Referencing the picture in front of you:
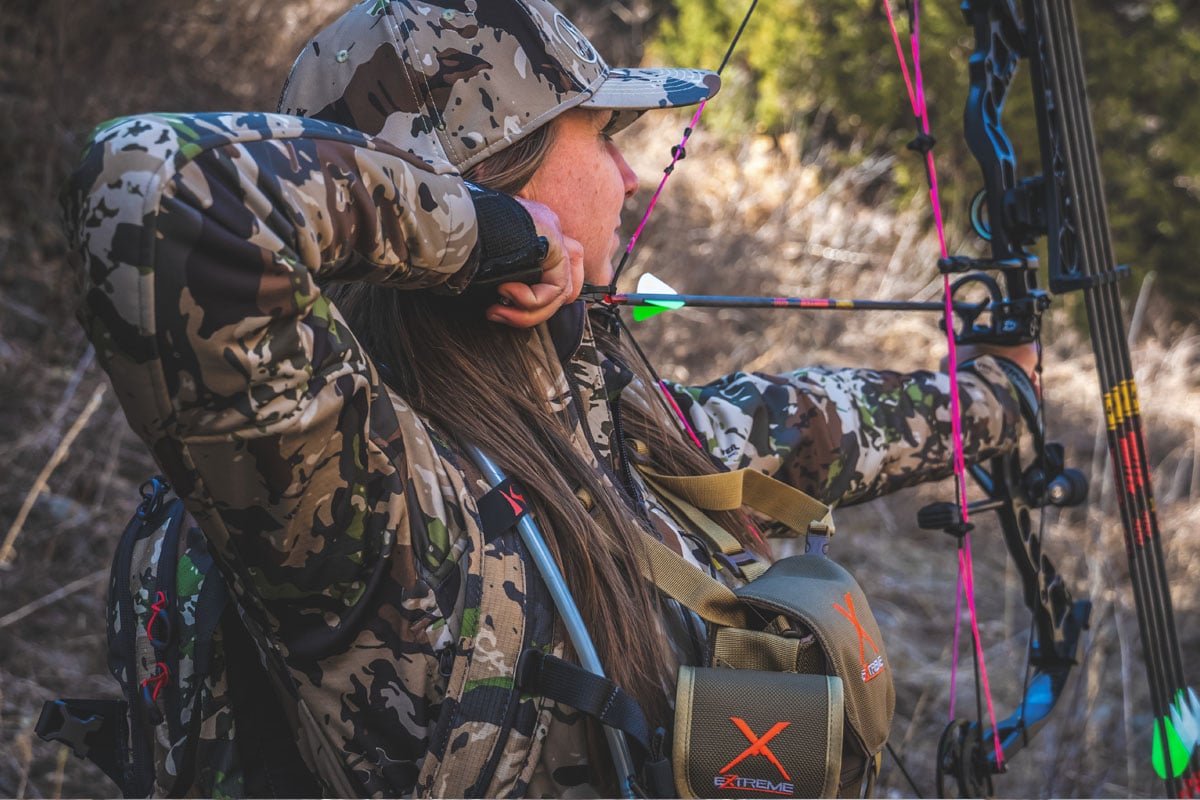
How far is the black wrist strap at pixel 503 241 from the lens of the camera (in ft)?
4.38

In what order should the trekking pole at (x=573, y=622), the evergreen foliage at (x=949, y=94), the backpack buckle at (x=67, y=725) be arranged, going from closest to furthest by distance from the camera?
the trekking pole at (x=573, y=622), the backpack buckle at (x=67, y=725), the evergreen foliage at (x=949, y=94)

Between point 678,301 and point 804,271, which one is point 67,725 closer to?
point 678,301

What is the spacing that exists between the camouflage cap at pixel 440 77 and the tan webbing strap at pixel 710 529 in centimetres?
59

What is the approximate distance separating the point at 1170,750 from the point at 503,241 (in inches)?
70.6

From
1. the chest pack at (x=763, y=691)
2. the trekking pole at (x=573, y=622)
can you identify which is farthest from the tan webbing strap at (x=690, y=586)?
the trekking pole at (x=573, y=622)

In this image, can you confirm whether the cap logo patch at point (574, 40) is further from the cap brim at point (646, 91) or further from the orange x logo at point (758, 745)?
the orange x logo at point (758, 745)

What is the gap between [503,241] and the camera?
135 cm

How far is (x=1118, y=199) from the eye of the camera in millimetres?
9117

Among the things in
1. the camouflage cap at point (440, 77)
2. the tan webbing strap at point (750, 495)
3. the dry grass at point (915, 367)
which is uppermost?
the camouflage cap at point (440, 77)

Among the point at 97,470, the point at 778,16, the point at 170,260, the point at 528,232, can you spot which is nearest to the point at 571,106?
the point at 528,232

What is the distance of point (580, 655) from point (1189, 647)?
178 inches

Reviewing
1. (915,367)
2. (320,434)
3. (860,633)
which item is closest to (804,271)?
(915,367)

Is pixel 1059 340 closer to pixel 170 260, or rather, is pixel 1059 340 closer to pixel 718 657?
pixel 718 657

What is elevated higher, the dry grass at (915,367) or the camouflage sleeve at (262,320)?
the camouflage sleeve at (262,320)
